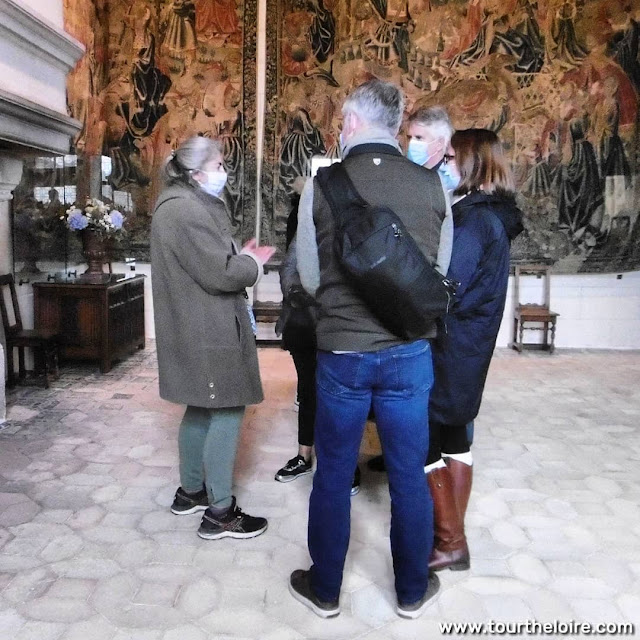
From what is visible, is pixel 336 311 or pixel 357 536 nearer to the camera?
pixel 336 311

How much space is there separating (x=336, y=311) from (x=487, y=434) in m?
3.04

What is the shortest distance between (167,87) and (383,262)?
693cm

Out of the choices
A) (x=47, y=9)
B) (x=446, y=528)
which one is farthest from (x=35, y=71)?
(x=446, y=528)

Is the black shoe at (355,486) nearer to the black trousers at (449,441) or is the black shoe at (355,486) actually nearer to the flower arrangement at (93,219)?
the black trousers at (449,441)

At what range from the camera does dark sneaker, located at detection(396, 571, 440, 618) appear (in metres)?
2.47

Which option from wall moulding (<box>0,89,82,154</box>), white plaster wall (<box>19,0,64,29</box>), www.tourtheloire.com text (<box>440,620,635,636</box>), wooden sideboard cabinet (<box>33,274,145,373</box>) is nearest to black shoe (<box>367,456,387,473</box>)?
www.tourtheloire.com text (<box>440,620,635,636</box>)

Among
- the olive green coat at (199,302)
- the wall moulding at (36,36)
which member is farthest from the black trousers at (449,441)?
the wall moulding at (36,36)

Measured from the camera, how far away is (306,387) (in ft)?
11.8

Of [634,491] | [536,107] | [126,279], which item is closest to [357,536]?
[634,491]

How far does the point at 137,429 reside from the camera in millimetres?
4777

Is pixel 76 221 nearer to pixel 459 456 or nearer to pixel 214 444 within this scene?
pixel 214 444

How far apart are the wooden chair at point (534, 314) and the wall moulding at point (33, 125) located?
587cm

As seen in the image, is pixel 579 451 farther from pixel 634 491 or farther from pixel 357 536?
pixel 357 536

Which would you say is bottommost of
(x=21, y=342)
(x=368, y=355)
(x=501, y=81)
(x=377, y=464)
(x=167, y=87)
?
(x=377, y=464)
